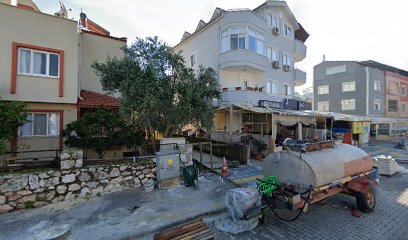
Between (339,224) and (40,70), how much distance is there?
14.2 m

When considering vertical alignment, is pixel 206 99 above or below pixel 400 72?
below

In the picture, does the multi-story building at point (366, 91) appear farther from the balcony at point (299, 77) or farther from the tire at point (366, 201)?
the tire at point (366, 201)

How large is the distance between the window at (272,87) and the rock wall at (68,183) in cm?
1589

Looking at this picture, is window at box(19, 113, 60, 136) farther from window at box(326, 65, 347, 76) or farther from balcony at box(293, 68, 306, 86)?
window at box(326, 65, 347, 76)

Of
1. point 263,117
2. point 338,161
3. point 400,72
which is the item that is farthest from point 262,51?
point 400,72

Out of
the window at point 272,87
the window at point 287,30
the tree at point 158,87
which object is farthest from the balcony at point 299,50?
the tree at point 158,87

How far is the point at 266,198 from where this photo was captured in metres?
5.99

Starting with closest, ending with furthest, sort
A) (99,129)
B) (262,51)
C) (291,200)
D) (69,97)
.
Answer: (291,200) → (99,129) → (69,97) → (262,51)

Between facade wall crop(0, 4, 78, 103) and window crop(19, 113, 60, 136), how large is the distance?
956mm

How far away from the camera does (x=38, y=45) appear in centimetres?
1020

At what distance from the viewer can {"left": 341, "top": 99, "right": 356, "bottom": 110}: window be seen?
3262 centimetres

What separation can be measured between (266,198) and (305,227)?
128 cm

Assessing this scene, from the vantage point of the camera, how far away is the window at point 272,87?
20.8 metres

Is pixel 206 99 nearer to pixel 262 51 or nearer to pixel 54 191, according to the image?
pixel 54 191
